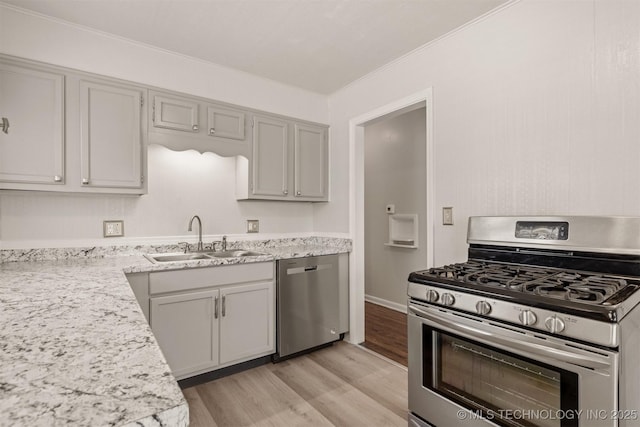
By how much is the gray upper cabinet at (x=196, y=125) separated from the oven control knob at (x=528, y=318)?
2295mm

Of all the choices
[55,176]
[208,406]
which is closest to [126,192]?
[55,176]

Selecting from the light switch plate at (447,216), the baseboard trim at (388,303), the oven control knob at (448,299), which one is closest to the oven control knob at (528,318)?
the oven control knob at (448,299)

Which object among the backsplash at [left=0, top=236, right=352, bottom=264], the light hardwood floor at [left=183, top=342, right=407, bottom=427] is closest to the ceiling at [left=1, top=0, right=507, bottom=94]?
the backsplash at [left=0, top=236, right=352, bottom=264]

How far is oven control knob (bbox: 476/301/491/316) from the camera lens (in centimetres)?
135

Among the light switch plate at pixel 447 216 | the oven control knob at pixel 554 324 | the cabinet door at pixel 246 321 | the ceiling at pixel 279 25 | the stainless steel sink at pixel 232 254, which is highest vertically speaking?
the ceiling at pixel 279 25

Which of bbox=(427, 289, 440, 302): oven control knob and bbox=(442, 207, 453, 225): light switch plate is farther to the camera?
bbox=(442, 207, 453, 225): light switch plate

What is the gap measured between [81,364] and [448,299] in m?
1.37

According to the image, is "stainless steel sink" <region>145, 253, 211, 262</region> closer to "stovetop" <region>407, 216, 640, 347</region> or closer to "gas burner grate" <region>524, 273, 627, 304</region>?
"stovetop" <region>407, 216, 640, 347</region>

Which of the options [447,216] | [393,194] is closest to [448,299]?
[447,216]

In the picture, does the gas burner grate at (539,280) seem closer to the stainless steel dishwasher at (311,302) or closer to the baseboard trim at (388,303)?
the stainless steel dishwasher at (311,302)

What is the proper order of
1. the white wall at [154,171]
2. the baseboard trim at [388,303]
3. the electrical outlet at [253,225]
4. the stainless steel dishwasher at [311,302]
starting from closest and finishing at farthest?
the white wall at [154,171] → the stainless steel dishwasher at [311,302] → the electrical outlet at [253,225] → the baseboard trim at [388,303]

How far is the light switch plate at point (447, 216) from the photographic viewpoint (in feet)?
7.34

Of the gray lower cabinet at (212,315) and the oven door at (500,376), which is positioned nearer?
the oven door at (500,376)

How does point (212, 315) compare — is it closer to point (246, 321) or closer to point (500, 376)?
point (246, 321)
